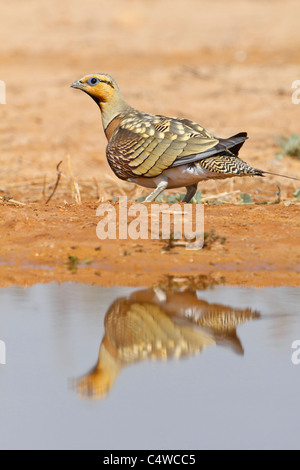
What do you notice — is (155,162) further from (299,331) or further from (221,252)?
(299,331)

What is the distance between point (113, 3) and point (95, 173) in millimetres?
16594

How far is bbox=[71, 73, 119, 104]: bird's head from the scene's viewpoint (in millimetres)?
7445

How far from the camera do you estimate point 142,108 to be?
1462cm

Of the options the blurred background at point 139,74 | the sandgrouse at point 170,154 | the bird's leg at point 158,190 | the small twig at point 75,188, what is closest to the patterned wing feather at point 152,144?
the sandgrouse at point 170,154

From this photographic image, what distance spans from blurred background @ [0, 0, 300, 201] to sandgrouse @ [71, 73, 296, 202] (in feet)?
6.21

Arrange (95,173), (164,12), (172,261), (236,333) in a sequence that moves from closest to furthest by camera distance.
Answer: (236,333), (172,261), (95,173), (164,12)

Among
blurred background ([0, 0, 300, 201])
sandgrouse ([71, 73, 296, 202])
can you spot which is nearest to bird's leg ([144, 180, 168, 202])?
sandgrouse ([71, 73, 296, 202])

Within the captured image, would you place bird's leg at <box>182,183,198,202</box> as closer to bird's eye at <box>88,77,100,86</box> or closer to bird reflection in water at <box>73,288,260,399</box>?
bird's eye at <box>88,77,100,86</box>

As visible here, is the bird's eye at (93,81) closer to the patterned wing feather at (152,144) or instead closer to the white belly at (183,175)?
the patterned wing feather at (152,144)

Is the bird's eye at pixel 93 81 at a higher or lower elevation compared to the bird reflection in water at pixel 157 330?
higher

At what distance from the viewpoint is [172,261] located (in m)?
6.18

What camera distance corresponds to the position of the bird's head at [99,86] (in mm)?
7445

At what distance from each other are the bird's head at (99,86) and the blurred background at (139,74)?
1.65 metres

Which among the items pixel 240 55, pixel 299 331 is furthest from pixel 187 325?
pixel 240 55
